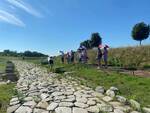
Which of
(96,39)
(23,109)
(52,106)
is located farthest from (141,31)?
(23,109)

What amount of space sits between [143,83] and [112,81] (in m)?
2.15

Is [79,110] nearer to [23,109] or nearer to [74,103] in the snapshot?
[74,103]

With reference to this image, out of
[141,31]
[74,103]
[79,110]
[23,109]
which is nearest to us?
[79,110]

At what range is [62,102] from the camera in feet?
32.0

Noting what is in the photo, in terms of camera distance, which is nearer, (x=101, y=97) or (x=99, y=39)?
(x=101, y=97)

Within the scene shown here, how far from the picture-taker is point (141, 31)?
2185 inches

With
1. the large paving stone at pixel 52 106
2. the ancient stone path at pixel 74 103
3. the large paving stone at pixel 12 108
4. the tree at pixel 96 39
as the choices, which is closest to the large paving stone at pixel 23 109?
the ancient stone path at pixel 74 103

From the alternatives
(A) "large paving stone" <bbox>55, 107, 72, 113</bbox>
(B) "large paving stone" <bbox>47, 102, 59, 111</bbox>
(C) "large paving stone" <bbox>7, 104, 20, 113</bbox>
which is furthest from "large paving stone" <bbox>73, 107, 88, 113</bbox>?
(C) "large paving stone" <bbox>7, 104, 20, 113</bbox>

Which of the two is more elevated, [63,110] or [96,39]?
[96,39]

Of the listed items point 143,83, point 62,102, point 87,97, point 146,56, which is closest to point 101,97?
point 87,97

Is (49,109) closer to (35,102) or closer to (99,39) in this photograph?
(35,102)

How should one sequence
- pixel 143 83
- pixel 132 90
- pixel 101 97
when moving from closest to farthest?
pixel 101 97
pixel 132 90
pixel 143 83

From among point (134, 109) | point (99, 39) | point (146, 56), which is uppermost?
point (99, 39)

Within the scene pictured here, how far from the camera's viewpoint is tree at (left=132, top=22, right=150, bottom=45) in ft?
182
